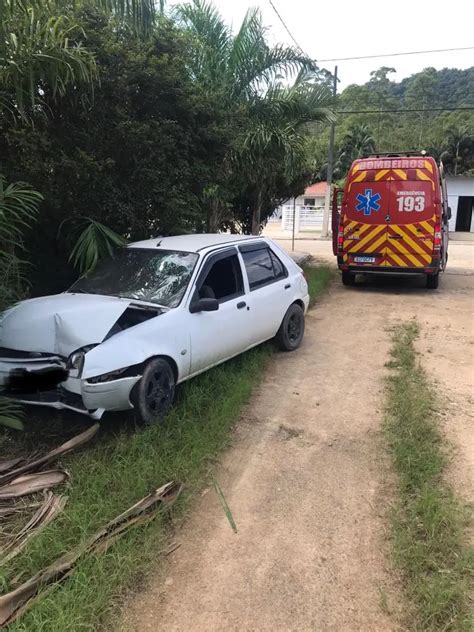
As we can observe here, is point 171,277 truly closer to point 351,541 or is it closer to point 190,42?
point 351,541

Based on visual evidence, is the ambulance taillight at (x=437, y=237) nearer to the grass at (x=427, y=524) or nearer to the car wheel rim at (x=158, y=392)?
the grass at (x=427, y=524)

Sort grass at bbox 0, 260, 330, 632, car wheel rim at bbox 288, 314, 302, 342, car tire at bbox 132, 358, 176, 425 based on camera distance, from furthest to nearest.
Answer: car wheel rim at bbox 288, 314, 302, 342, car tire at bbox 132, 358, 176, 425, grass at bbox 0, 260, 330, 632

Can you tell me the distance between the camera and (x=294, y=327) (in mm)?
6527

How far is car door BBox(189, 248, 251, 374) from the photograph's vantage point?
4621mm

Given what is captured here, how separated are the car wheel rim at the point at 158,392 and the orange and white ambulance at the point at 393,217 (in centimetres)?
754

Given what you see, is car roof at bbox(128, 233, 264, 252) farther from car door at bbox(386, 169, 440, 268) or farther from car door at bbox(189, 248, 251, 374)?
car door at bbox(386, 169, 440, 268)

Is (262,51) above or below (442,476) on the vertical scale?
above

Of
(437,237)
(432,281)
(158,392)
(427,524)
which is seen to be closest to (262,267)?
(158,392)

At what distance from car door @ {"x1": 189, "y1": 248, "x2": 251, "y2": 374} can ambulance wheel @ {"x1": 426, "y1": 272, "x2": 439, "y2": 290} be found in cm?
700

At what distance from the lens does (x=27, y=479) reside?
3352 millimetres

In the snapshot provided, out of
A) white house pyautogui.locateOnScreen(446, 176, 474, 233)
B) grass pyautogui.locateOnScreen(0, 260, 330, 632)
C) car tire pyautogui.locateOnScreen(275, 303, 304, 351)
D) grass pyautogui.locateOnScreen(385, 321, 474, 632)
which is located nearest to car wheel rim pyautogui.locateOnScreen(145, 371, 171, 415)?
grass pyautogui.locateOnScreen(0, 260, 330, 632)

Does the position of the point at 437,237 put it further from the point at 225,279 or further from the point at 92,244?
the point at 92,244

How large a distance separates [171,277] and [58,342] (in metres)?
1.28

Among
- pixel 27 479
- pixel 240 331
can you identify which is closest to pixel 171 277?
pixel 240 331
